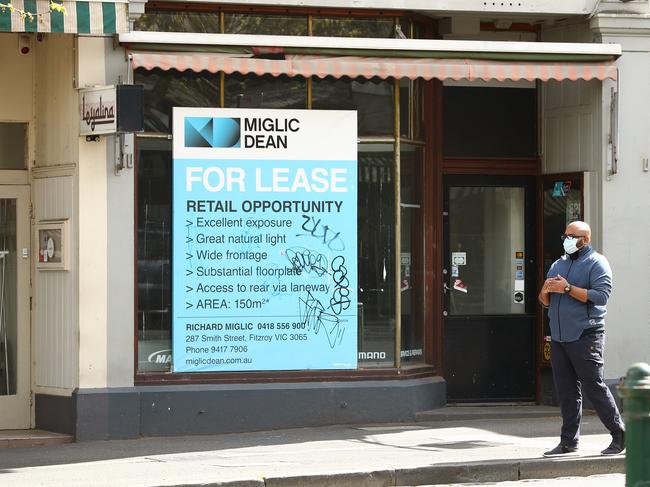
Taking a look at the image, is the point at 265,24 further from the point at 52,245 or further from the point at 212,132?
the point at 52,245

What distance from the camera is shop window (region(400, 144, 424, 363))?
13.3m

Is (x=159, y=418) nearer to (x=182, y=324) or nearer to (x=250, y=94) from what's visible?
(x=182, y=324)

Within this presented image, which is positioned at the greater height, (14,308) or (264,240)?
(264,240)

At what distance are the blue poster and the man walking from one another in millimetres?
2769

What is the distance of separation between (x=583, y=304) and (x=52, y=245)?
510 centimetres

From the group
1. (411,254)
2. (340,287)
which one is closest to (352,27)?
(411,254)

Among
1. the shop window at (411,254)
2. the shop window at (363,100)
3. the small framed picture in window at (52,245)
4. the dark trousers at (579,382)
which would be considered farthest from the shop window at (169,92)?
the dark trousers at (579,382)

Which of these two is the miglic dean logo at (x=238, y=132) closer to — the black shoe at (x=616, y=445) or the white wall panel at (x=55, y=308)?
the white wall panel at (x=55, y=308)

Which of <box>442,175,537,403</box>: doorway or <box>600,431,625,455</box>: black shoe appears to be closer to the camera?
<box>600,431,625,455</box>: black shoe

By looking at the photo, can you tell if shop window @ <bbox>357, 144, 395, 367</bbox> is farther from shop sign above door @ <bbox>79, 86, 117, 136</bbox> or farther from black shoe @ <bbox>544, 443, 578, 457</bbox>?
black shoe @ <bbox>544, 443, 578, 457</bbox>

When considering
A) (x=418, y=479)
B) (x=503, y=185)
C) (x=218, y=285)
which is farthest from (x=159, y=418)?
(x=503, y=185)

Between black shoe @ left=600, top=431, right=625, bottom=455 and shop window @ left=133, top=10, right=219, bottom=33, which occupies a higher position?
shop window @ left=133, top=10, right=219, bottom=33

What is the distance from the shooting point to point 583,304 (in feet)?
34.6

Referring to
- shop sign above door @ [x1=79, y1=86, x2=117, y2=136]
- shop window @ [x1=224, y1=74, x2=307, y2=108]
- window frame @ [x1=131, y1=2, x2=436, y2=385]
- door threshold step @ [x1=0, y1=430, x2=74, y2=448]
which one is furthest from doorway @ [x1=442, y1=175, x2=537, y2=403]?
door threshold step @ [x1=0, y1=430, x2=74, y2=448]
